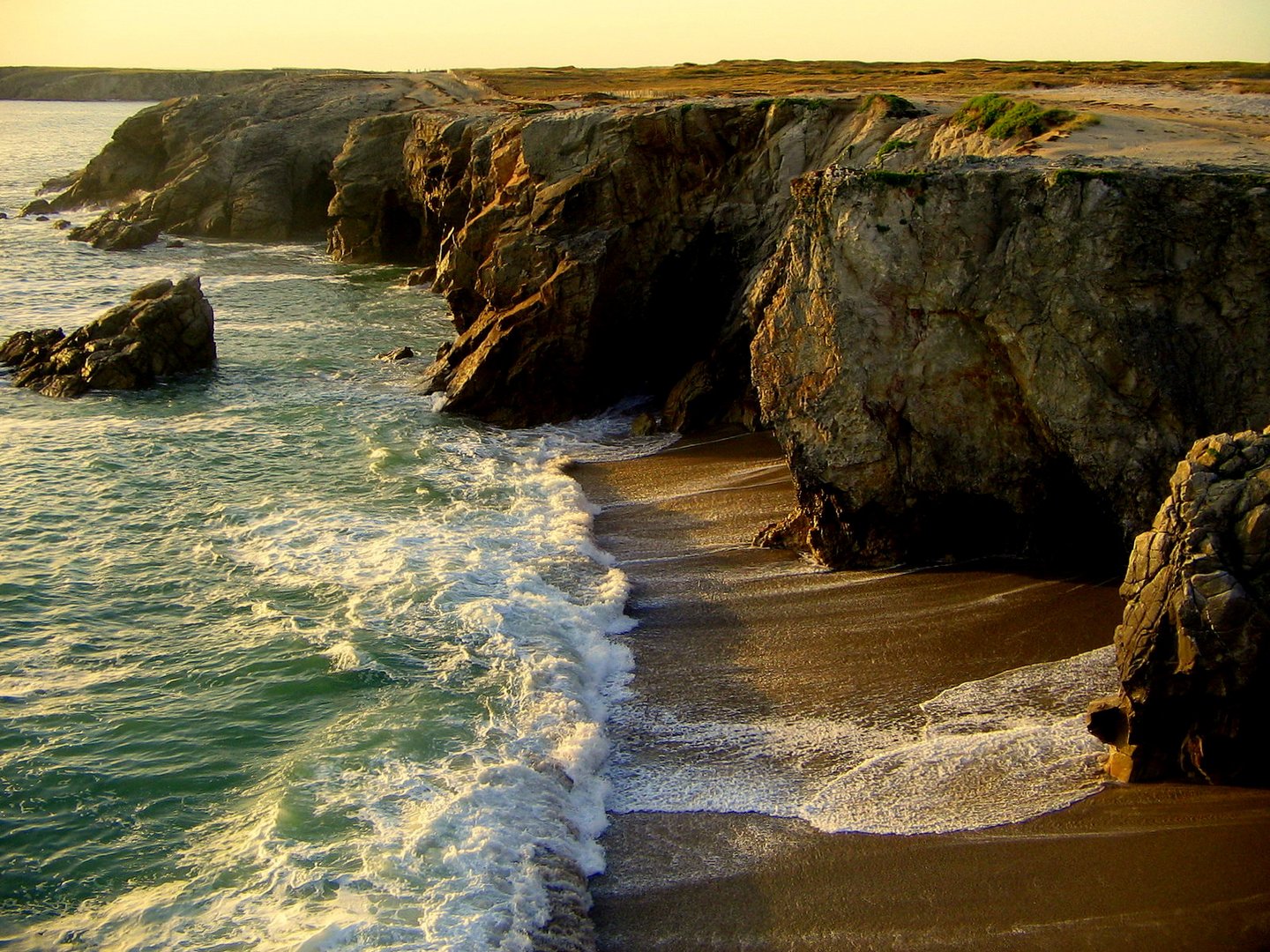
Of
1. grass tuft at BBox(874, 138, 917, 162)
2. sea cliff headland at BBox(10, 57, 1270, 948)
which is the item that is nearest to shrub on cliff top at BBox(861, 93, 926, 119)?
sea cliff headland at BBox(10, 57, 1270, 948)

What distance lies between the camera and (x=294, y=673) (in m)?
12.7

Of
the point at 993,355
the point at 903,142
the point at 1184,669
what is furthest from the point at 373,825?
the point at 903,142

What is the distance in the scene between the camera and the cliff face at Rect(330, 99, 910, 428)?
73.7 feet

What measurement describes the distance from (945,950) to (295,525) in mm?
11770

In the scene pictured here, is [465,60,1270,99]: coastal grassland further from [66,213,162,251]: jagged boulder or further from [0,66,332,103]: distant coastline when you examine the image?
[0,66,332,103]: distant coastline

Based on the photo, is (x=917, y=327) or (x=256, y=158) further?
(x=256, y=158)

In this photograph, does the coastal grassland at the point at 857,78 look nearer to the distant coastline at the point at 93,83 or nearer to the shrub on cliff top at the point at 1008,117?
the shrub on cliff top at the point at 1008,117

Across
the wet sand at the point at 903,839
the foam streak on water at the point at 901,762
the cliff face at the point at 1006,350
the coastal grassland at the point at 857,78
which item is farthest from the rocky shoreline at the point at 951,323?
the coastal grassland at the point at 857,78

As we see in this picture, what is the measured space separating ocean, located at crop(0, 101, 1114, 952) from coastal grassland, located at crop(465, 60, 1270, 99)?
58.1 feet

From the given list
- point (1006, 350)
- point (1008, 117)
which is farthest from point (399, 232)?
point (1006, 350)

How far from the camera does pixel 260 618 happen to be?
1392cm

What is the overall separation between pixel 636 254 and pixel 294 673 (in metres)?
13.0

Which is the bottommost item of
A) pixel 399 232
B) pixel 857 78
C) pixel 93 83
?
pixel 399 232

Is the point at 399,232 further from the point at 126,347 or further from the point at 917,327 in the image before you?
the point at 917,327
